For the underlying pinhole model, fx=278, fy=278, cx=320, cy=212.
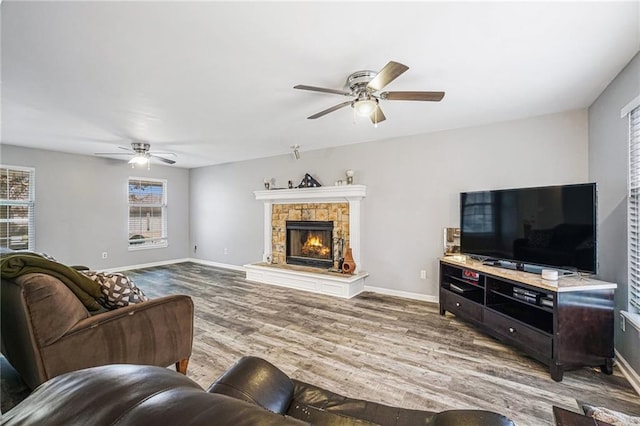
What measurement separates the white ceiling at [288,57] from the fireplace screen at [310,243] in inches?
82.6

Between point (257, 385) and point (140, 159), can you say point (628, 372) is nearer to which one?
point (257, 385)

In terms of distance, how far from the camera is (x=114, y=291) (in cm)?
195

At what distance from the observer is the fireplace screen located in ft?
16.3

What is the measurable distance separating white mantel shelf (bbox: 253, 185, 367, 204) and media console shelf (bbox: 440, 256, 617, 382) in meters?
2.20

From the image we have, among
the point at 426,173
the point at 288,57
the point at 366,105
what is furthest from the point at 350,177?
the point at 288,57

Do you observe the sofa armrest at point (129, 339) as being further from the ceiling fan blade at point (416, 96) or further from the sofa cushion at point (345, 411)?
the ceiling fan blade at point (416, 96)

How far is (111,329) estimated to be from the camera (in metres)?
1.77

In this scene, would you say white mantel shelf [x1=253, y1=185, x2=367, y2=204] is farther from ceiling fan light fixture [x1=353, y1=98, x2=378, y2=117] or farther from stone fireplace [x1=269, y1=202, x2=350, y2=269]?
ceiling fan light fixture [x1=353, y1=98, x2=378, y2=117]

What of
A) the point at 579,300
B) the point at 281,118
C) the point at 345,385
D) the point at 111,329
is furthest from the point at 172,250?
the point at 579,300

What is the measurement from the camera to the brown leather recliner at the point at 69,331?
5.12ft

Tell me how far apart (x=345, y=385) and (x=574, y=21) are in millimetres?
2850

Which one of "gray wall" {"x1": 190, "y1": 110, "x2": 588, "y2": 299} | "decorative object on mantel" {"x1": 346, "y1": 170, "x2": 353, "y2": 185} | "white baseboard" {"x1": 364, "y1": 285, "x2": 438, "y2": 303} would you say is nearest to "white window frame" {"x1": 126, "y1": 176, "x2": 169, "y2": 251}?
"gray wall" {"x1": 190, "y1": 110, "x2": 588, "y2": 299}

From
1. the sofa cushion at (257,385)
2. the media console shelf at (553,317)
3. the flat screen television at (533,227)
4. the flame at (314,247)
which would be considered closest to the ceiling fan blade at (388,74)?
the sofa cushion at (257,385)

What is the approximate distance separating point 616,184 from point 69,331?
13.9ft
